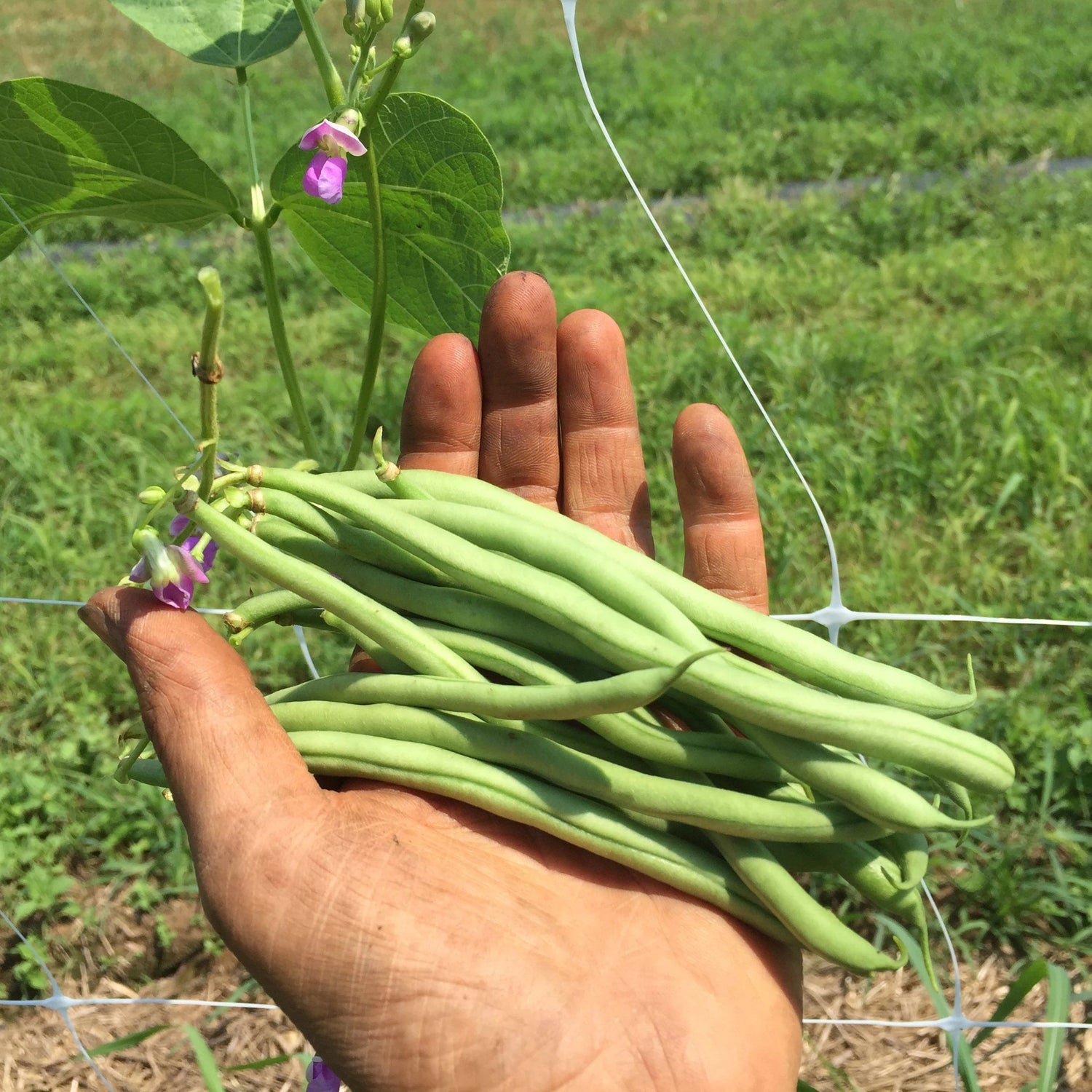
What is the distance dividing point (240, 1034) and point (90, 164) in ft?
5.61

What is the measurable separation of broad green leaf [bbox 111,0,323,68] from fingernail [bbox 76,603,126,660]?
0.71 m

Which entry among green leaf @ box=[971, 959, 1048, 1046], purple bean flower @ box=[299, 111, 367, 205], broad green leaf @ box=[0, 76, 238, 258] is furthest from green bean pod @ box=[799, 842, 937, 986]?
broad green leaf @ box=[0, 76, 238, 258]

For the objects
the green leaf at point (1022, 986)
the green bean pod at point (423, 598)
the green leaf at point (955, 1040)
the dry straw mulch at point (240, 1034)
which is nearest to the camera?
the green bean pod at point (423, 598)

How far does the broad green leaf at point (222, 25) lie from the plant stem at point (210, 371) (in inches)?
17.8

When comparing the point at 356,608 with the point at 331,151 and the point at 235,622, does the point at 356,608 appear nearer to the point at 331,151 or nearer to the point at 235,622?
the point at 235,622

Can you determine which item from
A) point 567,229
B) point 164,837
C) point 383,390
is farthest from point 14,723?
point 567,229

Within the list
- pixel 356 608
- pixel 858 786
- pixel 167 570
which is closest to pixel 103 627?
pixel 167 570

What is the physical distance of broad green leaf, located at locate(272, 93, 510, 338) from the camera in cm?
146

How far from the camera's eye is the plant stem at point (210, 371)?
1039 mm

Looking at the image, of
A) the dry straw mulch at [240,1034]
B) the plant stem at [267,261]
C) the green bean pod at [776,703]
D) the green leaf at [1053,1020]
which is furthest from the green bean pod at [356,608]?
the dry straw mulch at [240,1034]

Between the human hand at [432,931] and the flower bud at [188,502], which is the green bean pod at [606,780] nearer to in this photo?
the human hand at [432,931]

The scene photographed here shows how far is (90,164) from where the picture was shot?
1.41 m

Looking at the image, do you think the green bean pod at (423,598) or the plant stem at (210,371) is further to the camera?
the green bean pod at (423,598)

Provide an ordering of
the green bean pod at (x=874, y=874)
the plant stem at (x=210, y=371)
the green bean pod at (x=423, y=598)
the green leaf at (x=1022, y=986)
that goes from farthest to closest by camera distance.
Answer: the green leaf at (x=1022, y=986), the green bean pod at (x=423, y=598), the green bean pod at (x=874, y=874), the plant stem at (x=210, y=371)
